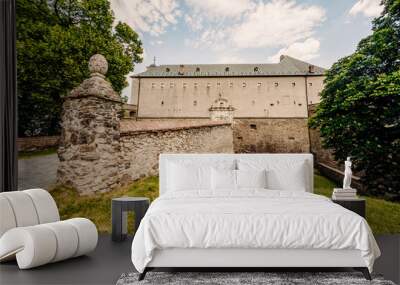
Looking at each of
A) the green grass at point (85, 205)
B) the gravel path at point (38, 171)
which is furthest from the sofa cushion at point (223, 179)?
the gravel path at point (38, 171)

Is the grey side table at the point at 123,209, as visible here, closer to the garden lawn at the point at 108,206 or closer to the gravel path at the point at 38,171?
the garden lawn at the point at 108,206

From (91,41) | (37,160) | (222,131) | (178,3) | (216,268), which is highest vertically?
(178,3)

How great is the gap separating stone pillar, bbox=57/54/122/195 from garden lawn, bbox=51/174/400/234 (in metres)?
0.13

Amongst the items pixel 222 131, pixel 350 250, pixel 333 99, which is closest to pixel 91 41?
pixel 222 131

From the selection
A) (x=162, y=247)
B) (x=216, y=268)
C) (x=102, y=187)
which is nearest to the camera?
(x=162, y=247)

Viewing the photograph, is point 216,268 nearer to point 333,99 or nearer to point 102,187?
point 102,187

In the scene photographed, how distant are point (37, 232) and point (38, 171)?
8.11 ft

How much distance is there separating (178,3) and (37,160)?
10.1ft

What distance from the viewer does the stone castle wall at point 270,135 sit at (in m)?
6.45

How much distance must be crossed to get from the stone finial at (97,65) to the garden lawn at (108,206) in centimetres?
173

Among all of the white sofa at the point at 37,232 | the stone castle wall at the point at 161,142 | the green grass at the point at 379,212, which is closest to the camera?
the white sofa at the point at 37,232

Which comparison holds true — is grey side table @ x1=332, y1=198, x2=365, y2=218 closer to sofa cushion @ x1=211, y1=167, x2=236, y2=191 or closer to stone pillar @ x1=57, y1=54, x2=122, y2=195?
sofa cushion @ x1=211, y1=167, x2=236, y2=191

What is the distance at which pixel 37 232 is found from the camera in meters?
4.02

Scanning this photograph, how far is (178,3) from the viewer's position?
6.48 meters
